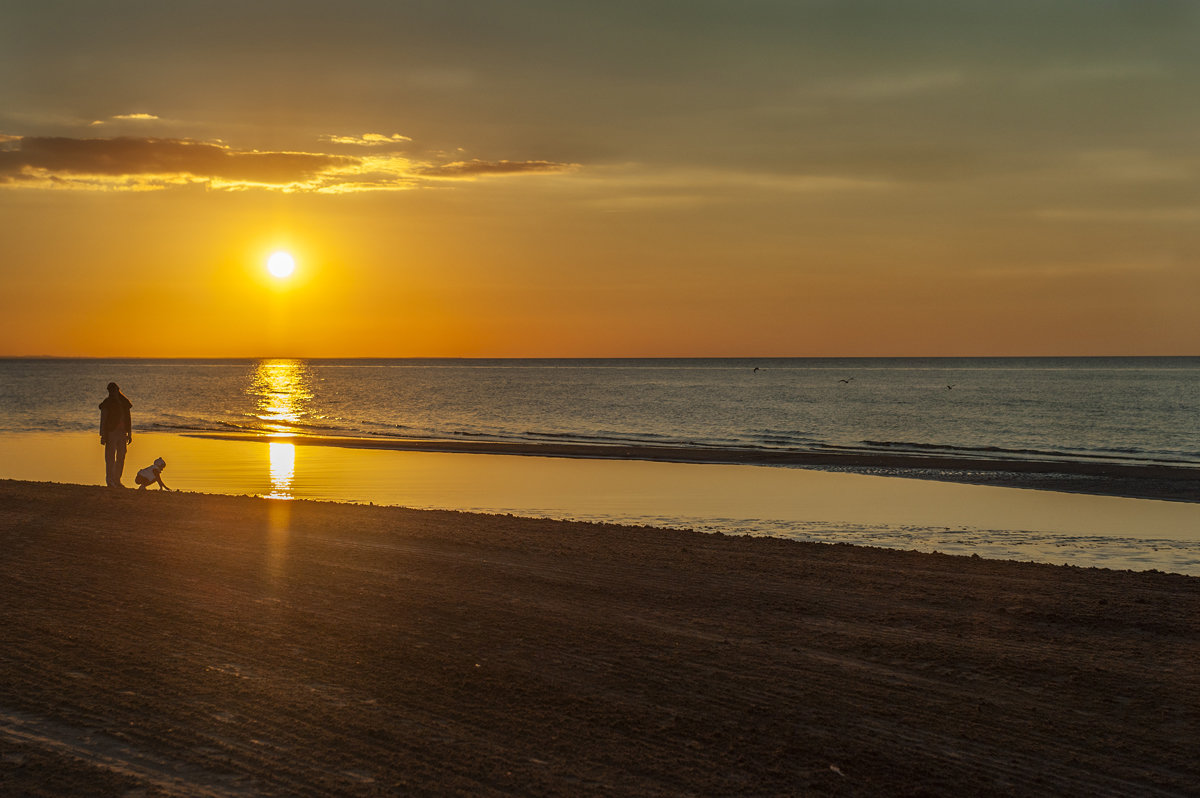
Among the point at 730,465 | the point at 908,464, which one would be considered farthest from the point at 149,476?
the point at 908,464

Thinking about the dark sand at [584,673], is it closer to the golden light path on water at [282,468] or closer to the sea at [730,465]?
the sea at [730,465]

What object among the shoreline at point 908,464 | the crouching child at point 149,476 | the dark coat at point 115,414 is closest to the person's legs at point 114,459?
the dark coat at point 115,414

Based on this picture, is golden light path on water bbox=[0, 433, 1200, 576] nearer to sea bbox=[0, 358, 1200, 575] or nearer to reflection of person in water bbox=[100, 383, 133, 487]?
sea bbox=[0, 358, 1200, 575]

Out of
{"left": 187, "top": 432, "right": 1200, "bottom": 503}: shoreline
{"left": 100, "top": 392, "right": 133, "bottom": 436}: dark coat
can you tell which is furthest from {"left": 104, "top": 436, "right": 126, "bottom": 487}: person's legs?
{"left": 187, "top": 432, "right": 1200, "bottom": 503}: shoreline

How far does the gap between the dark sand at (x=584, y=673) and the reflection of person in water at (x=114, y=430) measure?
25.5 ft

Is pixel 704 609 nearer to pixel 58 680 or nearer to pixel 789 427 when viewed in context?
pixel 58 680

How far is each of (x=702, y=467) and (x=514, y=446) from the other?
999 cm

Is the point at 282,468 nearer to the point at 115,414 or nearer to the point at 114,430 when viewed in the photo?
the point at 114,430

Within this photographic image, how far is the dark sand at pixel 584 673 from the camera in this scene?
201 inches

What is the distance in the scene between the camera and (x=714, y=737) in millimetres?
5586

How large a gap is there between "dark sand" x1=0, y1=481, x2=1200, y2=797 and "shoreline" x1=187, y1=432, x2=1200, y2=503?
49.1 feet

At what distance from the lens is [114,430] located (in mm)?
18828

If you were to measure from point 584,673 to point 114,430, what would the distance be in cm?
1518

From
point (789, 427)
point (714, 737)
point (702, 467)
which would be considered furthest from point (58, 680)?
point (789, 427)
